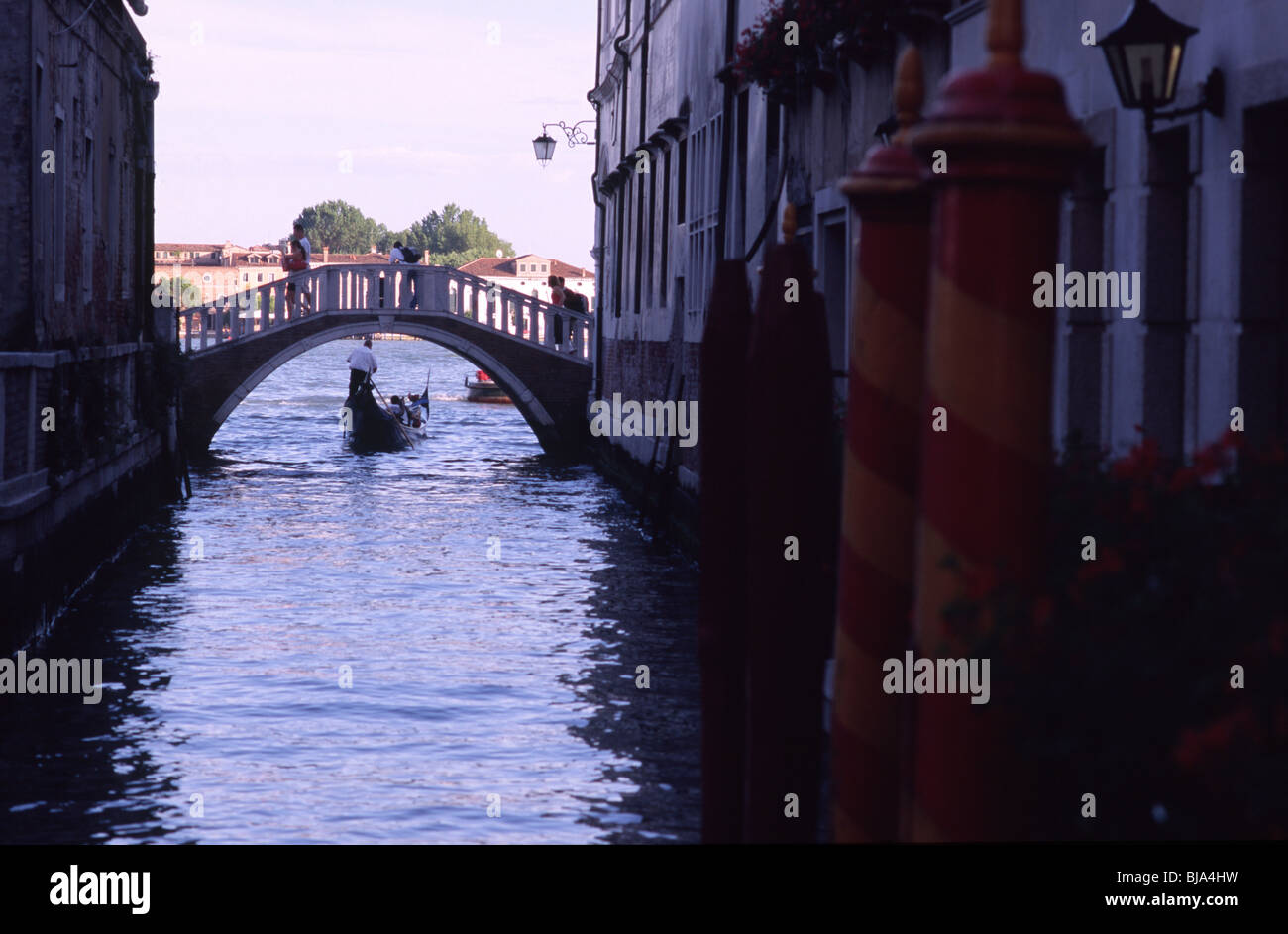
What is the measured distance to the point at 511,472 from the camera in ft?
71.1

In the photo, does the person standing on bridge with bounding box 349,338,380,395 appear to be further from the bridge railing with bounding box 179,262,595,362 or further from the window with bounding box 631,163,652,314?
the window with bounding box 631,163,652,314

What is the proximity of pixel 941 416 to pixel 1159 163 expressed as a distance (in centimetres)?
307

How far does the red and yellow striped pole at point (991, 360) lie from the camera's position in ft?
8.22

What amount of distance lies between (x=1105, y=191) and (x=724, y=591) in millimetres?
2295

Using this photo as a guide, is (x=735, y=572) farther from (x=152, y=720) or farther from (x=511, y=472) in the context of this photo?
(x=511, y=472)

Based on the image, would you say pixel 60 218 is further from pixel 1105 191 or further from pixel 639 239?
pixel 639 239

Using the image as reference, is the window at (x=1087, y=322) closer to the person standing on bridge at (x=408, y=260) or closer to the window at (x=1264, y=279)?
the window at (x=1264, y=279)

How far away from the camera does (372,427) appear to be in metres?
24.9

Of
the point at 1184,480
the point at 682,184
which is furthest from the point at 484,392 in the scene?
the point at 1184,480

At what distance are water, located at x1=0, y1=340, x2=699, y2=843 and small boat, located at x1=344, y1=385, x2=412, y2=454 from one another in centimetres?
801

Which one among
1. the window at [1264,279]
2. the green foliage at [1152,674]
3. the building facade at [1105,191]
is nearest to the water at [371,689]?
the building facade at [1105,191]

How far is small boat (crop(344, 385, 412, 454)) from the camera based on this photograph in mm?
24797

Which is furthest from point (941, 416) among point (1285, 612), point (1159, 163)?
point (1159, 163)

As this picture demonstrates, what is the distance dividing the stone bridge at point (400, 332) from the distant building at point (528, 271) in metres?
93.4
